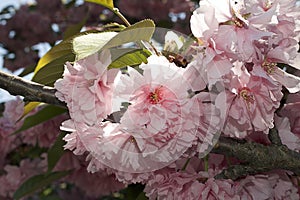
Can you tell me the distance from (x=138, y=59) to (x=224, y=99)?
6.3 inches

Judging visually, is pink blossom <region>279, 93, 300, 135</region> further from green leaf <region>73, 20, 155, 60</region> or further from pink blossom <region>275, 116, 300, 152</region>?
green leaf <region>73, 20, 155, 60</region>

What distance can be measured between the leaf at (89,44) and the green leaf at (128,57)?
73 millimetres

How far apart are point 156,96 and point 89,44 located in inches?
5.1

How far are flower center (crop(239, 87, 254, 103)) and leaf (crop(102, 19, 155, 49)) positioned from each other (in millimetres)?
169

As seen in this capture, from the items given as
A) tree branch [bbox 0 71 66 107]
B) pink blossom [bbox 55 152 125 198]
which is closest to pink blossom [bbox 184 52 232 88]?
tree branch [bbox 0 71 66 107]

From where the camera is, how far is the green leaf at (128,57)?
0.96 m

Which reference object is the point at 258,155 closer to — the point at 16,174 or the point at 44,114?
the point at 44,114

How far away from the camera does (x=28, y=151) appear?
2.27m

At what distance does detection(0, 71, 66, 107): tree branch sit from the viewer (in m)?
1.04

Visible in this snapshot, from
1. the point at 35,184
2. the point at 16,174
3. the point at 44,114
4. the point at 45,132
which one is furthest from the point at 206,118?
the point at 16,174

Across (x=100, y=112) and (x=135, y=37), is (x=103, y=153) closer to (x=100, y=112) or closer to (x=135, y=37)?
(x=100, y=112)

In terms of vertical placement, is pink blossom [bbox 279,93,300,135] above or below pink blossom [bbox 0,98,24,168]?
above

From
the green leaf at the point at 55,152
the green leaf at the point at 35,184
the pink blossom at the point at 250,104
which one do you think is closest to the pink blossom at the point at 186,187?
the pink blossom at the point at 250,104

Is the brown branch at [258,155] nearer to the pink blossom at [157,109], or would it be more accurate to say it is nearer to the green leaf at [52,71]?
the pink blossom at [157,109]
